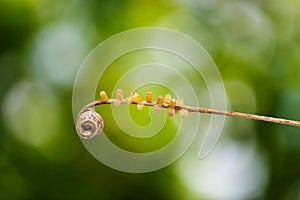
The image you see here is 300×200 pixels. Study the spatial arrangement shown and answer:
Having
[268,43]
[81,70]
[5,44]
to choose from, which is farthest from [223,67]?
[5,44]

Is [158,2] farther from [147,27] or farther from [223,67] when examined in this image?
[223,67]

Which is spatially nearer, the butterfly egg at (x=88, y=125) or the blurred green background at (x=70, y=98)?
the butterfly egg at (x=88, y=125)

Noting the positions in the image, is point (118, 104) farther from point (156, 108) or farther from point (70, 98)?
point (70, 98)

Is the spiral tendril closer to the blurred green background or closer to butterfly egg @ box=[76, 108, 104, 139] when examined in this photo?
butterfly egg @ box=[76, 108, 104, 139]

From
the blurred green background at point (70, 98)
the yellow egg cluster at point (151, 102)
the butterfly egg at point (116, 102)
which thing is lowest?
the butterfly egg at point (116, 102)

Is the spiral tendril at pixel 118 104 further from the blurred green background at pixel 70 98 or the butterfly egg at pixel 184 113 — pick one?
the blurred green background at pixel 70 98

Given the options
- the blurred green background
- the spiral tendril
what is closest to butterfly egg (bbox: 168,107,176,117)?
the spiral tendril

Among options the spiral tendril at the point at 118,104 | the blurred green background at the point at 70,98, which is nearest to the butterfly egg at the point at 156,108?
the spiral tendril at the point at 118,104

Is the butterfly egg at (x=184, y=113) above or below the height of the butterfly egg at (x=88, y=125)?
above

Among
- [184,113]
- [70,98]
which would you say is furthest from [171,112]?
[70,98]
